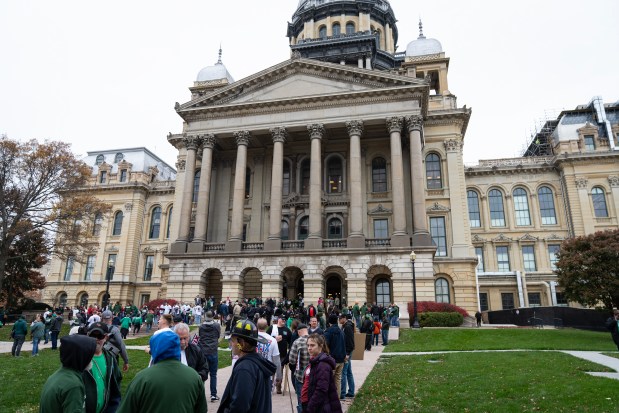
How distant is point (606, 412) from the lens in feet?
28.5

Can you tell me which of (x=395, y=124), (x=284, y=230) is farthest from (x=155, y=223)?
(x=395, y=124)

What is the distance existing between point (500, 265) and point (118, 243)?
4708 cm

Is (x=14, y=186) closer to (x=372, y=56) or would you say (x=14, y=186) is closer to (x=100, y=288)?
(x=100, y=288)

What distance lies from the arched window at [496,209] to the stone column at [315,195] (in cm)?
2383

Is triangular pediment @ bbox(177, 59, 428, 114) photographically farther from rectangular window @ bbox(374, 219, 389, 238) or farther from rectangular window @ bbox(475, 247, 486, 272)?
rectangular window @ bbox(475, 247, 486, 272)

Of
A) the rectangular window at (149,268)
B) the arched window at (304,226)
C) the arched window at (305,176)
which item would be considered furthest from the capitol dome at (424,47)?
the rectangular window at (149,268)

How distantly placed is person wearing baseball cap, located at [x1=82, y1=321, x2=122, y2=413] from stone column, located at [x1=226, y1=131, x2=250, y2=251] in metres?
32.0

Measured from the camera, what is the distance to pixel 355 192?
3700 centimetres

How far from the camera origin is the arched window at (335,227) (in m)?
42.6

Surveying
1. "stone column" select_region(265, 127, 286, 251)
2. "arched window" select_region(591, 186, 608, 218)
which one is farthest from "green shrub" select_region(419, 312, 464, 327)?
"arched window" select_region(591, 186, 608, 218)

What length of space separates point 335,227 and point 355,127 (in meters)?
9.91

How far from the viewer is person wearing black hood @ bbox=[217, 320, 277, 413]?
4.32 metres

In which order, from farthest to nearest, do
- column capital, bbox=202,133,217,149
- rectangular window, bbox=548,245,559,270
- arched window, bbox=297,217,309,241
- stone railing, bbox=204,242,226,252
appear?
rectangular window, bbox=548,245,559,270 → arched window, bbox=297,217,309,241 → column capital, bbox=202,133,217,149 → stone railing, bbox=204,242,226,252

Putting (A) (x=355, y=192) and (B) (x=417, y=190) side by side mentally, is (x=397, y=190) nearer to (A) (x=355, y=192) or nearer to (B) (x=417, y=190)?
(B) (x=417, y=190)
